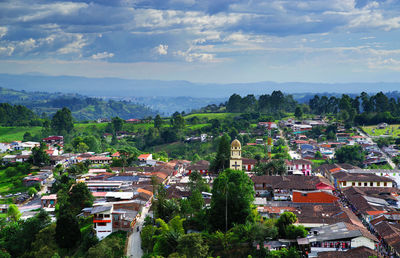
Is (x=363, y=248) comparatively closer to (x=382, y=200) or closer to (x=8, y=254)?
(x=382, y=200)

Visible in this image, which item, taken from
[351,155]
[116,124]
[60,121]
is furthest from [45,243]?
[116,124]

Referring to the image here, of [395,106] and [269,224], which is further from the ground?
[395,106]

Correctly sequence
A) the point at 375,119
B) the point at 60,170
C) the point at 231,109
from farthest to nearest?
the point at 231,109 → the point at 375,119 → the point at 60,170

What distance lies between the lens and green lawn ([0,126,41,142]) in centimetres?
8181

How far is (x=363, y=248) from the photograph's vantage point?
23.7 m

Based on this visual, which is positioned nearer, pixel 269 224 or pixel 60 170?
pixel 269 224

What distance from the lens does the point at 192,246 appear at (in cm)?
2492

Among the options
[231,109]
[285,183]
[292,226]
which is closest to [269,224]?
[292,226]

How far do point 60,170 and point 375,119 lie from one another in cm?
5811

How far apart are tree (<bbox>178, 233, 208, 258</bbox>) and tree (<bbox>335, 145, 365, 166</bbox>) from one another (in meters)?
40.0

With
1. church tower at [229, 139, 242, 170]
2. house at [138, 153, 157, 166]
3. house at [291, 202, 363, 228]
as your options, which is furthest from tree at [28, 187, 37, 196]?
house at [291, 202, 363, 228]

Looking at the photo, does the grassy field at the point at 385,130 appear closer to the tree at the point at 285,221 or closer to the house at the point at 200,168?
the house at the point at 200,168

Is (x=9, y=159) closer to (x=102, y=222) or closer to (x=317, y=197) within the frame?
(x=102, y=222)

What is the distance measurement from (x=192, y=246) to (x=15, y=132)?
75.1m
